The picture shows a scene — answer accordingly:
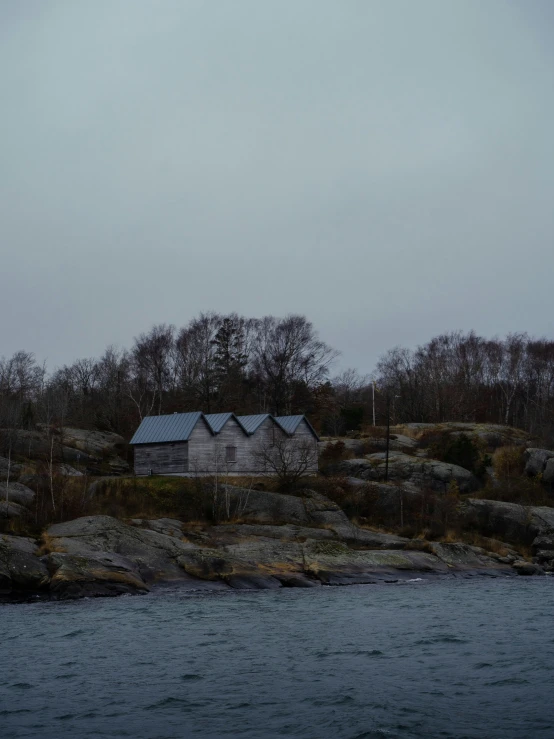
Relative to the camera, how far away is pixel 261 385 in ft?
305

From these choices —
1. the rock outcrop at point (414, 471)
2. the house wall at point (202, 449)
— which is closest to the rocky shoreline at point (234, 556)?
the house wall at point (202, 449)

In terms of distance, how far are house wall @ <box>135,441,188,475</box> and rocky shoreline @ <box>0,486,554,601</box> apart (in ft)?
31.9

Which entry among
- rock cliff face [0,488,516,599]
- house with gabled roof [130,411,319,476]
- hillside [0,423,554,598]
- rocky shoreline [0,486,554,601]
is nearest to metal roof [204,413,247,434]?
house with gabled roof [130,411,319,476]

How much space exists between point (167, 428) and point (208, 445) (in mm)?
3511

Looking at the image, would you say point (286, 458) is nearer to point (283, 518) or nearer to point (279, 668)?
point (283, 518)

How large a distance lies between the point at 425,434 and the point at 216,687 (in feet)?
215

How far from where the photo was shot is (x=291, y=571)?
42656mm

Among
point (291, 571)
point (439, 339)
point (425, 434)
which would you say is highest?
point (439, 339)

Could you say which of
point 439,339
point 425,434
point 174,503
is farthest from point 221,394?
point 439,339

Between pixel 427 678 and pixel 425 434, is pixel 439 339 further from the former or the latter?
pixel 427 678

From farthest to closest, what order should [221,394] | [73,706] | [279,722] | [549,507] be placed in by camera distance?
[221,394]
[549,507]
[73,706]
[279,722]

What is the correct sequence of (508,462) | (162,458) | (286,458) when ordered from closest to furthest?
1. (286,458)
2. (162,458)
3. (508,462)

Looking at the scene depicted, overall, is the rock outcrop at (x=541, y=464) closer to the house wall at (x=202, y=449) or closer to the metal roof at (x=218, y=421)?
the metal roof at (x=218, y=421)

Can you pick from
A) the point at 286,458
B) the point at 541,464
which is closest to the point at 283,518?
the point at 286,458
